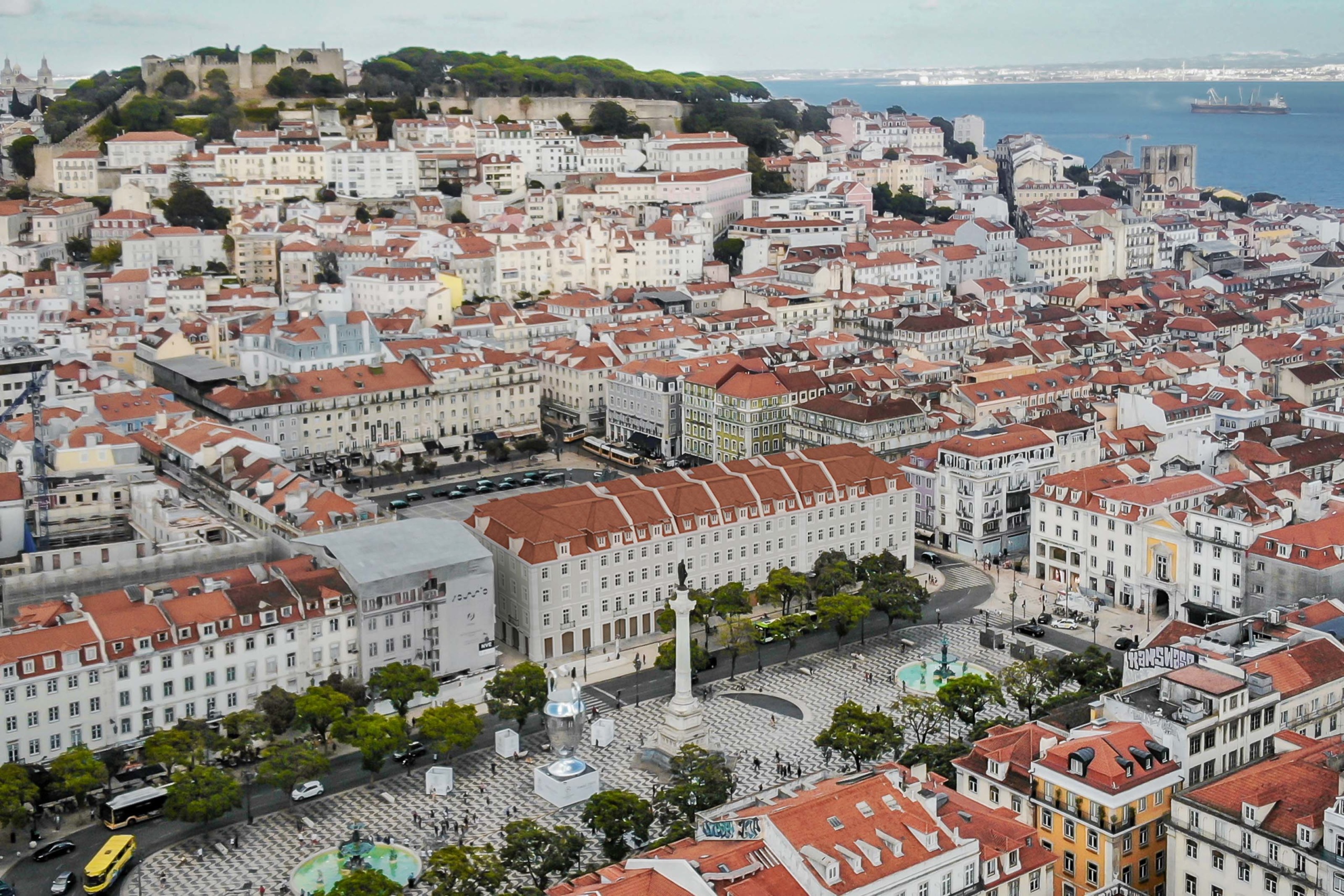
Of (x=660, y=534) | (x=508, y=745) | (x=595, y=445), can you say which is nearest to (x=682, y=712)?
(x=508, y=745)

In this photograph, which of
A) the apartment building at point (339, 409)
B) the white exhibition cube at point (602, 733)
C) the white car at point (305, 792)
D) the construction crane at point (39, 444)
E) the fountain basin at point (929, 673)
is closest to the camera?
the white car at point (305, 792)

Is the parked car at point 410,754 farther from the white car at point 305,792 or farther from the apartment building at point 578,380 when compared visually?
the apartment building at point 578,380

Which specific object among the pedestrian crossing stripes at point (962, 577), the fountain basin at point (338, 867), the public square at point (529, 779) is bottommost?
the fountain basin at point (338, 867)

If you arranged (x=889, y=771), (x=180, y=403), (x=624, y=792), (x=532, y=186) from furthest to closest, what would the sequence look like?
(x=532, y=186) → (x=180, y=403) → (x=624, y=792) → (x=889, y=771)

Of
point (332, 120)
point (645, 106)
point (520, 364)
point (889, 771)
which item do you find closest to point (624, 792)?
point (889, 771)

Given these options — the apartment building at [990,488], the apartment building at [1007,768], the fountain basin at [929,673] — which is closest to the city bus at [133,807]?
the apartment building at [1007,768]

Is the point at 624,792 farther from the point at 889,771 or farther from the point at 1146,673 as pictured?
the point at 1146,673

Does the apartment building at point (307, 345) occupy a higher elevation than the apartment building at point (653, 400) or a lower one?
higher

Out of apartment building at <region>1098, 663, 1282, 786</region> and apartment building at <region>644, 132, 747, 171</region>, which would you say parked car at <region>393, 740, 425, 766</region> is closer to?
apartment building at <region>1098, 663, 1282, 786</region>

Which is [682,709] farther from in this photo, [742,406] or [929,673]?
[742,406]
